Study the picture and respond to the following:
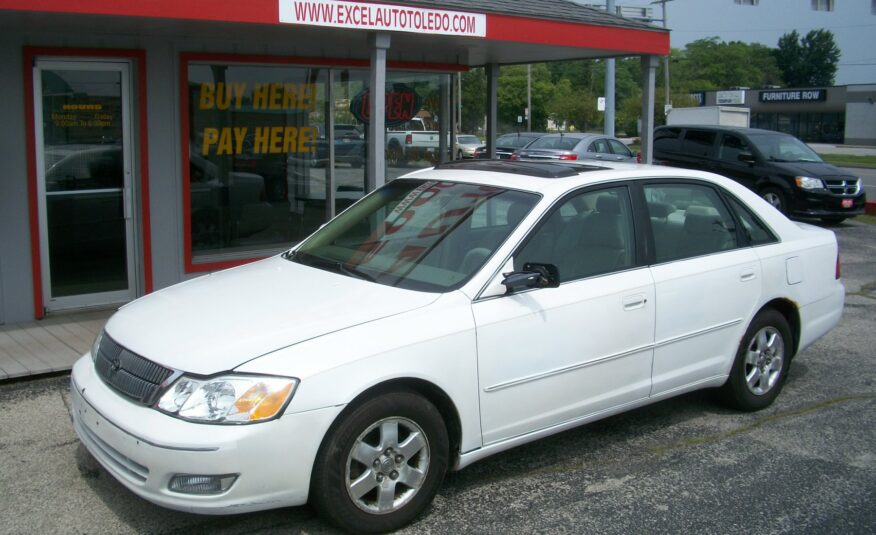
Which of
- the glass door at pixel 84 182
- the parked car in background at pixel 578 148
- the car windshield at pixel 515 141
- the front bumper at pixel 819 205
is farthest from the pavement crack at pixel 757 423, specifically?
the car windshield at pixel 515 141

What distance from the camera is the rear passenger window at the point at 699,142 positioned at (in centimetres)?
1722

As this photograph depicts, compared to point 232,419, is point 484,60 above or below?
above

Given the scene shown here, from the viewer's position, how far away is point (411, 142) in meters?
11.6

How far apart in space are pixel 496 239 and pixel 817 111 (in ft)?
222

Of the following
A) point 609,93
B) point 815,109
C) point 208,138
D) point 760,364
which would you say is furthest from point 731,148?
point 815,109

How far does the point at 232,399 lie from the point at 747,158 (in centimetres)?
1483

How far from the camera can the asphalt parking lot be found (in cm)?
405

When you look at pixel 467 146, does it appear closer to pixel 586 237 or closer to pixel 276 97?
pixel 276 97

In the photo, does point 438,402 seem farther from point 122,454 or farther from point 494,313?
point 122,454

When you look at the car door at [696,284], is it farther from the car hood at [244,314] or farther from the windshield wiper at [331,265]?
the windshield wiper at [331,265]

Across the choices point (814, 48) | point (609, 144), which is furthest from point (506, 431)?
point (814, 48)

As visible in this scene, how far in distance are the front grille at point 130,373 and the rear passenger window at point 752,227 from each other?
3.76 metres

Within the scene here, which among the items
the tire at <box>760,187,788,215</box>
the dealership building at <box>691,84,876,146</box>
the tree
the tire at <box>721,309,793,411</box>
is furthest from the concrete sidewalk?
the tree

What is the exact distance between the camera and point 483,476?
4.61m
